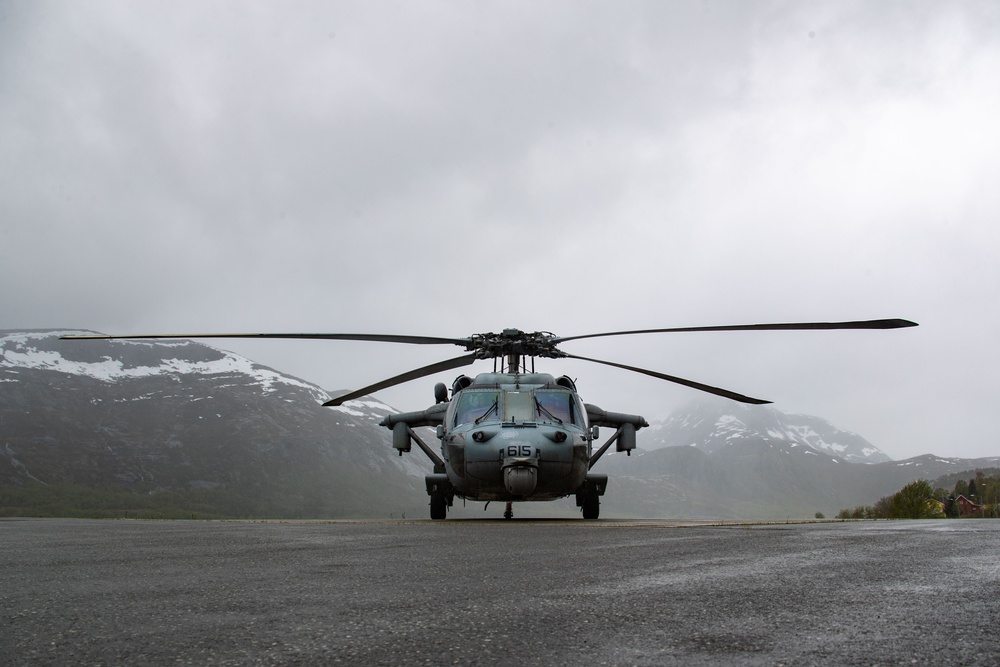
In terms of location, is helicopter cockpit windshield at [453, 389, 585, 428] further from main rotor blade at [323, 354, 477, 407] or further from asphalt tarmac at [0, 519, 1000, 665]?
asphalt tarmac at [0, 519, 1000, 665]

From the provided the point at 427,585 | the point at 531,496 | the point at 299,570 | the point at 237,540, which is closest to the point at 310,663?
the point at 427,585

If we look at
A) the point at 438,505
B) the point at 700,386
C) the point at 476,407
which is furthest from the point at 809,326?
the point at 438,505

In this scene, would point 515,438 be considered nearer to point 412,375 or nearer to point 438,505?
point 412,375

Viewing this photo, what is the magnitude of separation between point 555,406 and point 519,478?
7.57 ft

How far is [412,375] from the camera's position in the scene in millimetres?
19734

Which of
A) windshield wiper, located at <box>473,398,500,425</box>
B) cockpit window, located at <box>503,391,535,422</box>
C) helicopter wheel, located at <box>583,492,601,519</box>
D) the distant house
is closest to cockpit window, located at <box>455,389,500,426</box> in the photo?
windshield wiper, located at <box>473,398,500,425</box>

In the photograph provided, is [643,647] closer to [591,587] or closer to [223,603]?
[591,587]

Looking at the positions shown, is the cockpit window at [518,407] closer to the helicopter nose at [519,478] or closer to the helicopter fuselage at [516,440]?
the helicopter fuselage at [516,440]

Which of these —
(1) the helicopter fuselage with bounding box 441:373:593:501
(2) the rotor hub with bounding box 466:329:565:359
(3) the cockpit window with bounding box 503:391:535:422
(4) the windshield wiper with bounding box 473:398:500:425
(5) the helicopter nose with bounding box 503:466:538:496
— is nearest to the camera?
(5) the helicopter nose with bounding box 503:466:538:496

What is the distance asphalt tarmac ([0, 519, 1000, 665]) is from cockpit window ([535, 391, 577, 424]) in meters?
11.5

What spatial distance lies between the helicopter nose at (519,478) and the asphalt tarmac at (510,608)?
33.8ft

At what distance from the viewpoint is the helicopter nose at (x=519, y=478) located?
17.6 metres

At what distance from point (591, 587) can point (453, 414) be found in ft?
48.6

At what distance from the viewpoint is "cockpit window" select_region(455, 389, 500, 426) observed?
1894 cm
